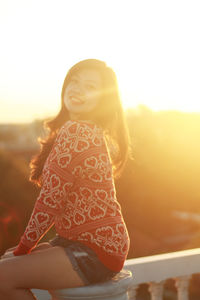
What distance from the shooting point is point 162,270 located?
120 inches

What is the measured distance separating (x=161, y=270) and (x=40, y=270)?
4.44ft

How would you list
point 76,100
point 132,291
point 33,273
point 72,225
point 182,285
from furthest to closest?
1. point 182,285
2. point 132,291
3. point 76,100
4. point 72,225
5. point 33,273

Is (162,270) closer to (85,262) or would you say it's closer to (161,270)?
(161,270)

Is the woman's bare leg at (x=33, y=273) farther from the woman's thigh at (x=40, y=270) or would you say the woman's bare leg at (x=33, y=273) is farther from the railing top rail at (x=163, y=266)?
the railing top rail at (x=163, y=266)

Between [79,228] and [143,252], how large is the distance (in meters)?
21.6

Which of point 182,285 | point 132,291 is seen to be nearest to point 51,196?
point 132,291

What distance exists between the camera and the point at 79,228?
2.01 m

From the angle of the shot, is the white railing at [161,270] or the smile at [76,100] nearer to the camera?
the smile at [76,100]

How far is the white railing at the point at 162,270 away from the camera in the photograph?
297 centimetres

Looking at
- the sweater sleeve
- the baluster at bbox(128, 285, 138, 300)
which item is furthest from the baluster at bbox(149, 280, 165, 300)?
the sweater sleeve

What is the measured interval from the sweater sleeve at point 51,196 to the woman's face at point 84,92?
0.26m

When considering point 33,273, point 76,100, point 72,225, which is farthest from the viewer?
point 76,100

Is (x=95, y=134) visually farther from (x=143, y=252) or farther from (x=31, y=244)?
(x=143, y=252)

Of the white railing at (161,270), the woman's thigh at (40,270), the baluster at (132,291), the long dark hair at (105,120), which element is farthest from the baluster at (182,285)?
the woman's thigh at (40,270)
